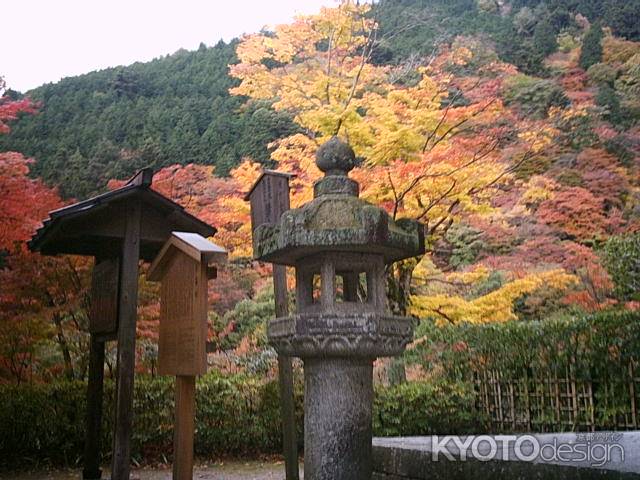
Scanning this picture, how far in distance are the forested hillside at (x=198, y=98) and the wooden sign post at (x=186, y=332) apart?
12.3 meters

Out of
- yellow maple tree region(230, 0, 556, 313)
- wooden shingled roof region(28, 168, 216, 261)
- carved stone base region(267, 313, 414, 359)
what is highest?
yellow maple tree region(230, 0, 556, 313)

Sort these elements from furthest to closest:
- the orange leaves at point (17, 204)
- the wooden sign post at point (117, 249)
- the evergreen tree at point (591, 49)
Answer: the evergreen tree at point (591, 49), the orange leaves at point (17, 204), the wooden sign post at point (117, 249)

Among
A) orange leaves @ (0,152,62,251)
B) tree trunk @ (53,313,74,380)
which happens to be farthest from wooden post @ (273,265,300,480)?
tree trunk @ (53,313,74,380)

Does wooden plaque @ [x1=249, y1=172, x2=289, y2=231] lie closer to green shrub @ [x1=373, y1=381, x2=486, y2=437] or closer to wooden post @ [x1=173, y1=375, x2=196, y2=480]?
wooden post @ [x1=173, y1=375, x2=196, y2=480]

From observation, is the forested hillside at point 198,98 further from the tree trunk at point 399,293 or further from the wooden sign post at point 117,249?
the wooden sign post at point 117,249

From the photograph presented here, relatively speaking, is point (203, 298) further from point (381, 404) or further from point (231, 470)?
point (381, 404)

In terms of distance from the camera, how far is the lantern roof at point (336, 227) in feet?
12.1

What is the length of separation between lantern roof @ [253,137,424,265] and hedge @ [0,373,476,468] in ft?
17.8

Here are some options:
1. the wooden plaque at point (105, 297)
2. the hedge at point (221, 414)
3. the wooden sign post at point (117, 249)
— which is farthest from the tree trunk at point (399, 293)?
the wooden plaque at point (105, 297)

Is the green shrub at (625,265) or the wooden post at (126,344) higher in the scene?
the green shrub at (625,265)

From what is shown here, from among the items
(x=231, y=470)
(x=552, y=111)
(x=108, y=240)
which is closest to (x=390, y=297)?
(x=231, y=470)

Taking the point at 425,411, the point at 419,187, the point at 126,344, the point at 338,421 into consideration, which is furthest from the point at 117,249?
the point at 425,411

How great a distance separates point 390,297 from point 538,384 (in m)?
2.99

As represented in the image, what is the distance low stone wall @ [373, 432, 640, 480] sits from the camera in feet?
10.8
